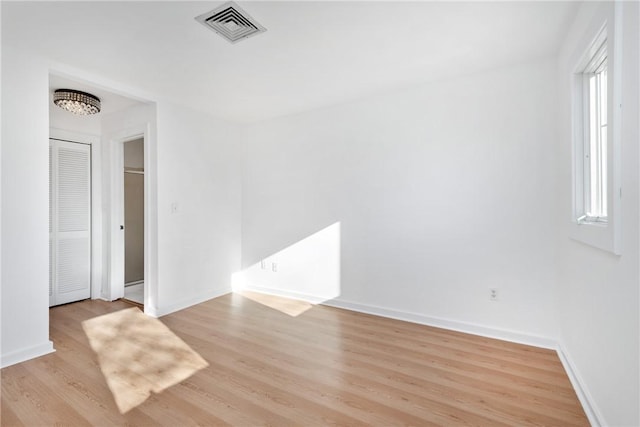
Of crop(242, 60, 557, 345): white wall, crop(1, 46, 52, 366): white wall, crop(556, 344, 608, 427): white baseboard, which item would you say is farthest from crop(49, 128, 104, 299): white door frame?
crop(556, 344, 608, 427): white baseboard

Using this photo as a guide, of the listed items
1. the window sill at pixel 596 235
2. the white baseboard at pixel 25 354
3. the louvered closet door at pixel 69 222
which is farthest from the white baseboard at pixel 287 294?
the window sill at pixel 596 235

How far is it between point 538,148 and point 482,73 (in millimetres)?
A: 864

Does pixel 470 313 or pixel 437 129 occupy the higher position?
pixel 437 129

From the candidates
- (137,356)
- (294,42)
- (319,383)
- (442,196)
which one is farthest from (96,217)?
(442,196)

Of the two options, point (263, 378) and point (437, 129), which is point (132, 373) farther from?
point (437, 129)

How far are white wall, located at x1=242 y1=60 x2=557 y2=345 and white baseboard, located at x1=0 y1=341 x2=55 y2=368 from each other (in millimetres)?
2563

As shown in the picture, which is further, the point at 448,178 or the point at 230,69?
the point at 448,178

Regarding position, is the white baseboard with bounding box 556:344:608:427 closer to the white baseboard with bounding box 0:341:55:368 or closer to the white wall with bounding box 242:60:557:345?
the white wall with bounding box 242:60:557:345

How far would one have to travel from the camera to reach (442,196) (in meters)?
3.18

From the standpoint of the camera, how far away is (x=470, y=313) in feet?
10.0

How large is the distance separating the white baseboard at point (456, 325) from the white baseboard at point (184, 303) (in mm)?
1536

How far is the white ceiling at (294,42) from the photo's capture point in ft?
6.66

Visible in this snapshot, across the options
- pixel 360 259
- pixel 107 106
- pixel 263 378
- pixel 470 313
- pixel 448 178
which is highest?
pixel 107 106

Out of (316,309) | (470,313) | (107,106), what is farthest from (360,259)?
(107,106)
